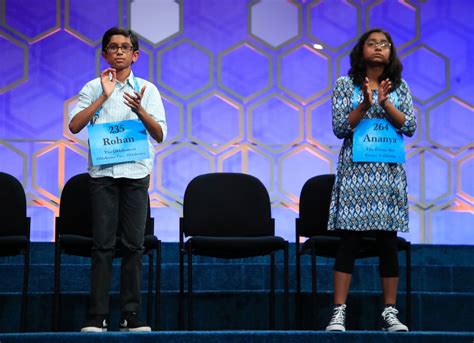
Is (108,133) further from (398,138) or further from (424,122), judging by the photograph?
(424,122)

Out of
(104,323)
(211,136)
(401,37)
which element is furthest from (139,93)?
(401,37)

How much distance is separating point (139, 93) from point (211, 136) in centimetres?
247

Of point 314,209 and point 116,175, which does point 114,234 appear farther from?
point 314,209

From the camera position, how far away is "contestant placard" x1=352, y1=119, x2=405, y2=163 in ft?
12.1

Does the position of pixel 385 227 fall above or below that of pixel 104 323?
above

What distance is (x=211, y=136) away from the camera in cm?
603

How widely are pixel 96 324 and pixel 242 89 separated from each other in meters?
2.84

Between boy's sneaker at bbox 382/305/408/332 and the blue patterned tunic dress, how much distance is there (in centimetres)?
34

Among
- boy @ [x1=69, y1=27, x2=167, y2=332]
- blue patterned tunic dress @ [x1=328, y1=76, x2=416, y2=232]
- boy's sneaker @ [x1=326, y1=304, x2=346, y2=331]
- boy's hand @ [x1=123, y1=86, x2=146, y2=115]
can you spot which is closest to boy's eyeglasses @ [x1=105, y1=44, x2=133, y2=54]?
boy @ [x1=69, y1=27, x2=167, y2=332]

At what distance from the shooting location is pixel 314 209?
4.58m

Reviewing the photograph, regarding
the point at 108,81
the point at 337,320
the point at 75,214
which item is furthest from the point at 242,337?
the point at 75,214

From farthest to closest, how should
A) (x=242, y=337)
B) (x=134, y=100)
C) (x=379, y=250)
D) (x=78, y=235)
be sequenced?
(x=78, y=235), (x=379, y=250), (x=134, y=100), (x=242, y=337)

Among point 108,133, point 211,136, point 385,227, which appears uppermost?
point 211,136

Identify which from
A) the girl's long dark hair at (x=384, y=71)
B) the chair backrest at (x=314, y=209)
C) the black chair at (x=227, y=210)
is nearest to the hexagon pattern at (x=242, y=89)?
the black chair at (x=227, y=210)
